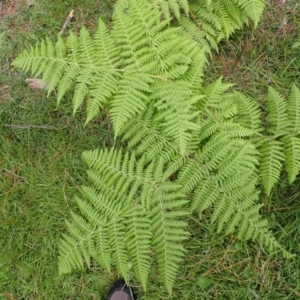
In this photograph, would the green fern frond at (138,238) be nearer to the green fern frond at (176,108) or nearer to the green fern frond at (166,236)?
the green fern frond at (166,236)

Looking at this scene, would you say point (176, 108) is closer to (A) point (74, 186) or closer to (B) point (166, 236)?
(B) point (166, 236)

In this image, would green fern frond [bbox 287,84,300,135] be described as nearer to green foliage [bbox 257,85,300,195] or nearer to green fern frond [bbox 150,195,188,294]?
green foliage [bbox 257,85,300,195]

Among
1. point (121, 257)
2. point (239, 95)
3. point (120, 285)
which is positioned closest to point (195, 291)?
point (120, 285)

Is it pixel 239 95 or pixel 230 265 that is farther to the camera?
pixel 230 265

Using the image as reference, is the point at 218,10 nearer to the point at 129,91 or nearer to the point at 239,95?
the point at 239,95

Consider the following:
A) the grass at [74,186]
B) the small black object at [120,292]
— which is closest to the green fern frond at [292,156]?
the grass at [74,186]

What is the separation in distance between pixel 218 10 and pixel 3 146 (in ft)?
8.65

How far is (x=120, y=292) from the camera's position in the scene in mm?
3805

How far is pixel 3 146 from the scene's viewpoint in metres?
4.18

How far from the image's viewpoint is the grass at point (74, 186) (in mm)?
3791

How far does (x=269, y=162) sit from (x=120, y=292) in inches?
75.3

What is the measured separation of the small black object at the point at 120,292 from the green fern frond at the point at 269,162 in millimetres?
1684

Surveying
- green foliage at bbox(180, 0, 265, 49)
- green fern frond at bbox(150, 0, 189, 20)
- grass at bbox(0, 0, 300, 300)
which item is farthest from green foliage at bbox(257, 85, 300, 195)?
green fern frond at bbox(150, 0, 189, 20)

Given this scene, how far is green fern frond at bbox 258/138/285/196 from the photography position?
3.34 meters
